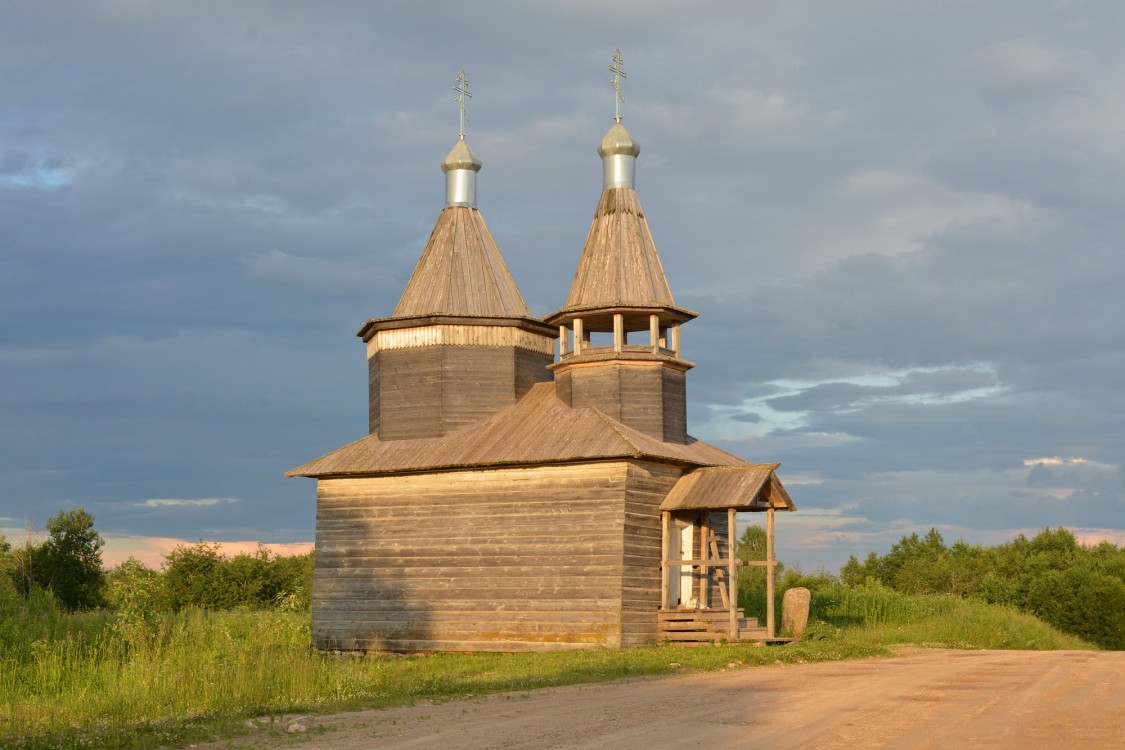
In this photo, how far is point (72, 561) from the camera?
47531mm

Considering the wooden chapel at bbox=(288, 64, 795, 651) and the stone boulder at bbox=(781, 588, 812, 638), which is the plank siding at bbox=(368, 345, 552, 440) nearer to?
the wooden chapel at bbox=(288, 64, 795, 651)

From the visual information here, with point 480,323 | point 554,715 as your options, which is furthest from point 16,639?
point 480,323

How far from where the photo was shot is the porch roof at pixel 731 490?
88.3 feet

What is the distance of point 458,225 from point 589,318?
567 centimetres

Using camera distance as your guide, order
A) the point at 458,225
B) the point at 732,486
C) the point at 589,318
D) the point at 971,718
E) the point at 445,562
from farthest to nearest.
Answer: the point at 458,225, the point at 589,318, the point at 445,562, the point at 732,486, the point at 971,718

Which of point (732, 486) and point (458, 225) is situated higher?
point (458, 225)

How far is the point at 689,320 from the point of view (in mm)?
31047

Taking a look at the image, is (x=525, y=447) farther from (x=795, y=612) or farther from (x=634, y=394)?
(x=795, y=612)

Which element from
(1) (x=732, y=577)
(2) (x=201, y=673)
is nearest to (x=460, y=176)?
(1) (x=732, y=577)

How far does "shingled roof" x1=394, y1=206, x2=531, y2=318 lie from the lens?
1291 inches

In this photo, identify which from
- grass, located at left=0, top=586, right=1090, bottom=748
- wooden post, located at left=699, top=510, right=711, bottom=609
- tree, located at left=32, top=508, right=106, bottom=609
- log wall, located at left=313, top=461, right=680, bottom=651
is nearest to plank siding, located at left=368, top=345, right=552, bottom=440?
log wall, located at left=313, top=461, right=680, bottom=651

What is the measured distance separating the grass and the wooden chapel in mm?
2247

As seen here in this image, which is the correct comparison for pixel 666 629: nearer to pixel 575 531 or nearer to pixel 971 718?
pixel 575 531

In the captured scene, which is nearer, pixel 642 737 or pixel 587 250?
pixel 642 737
